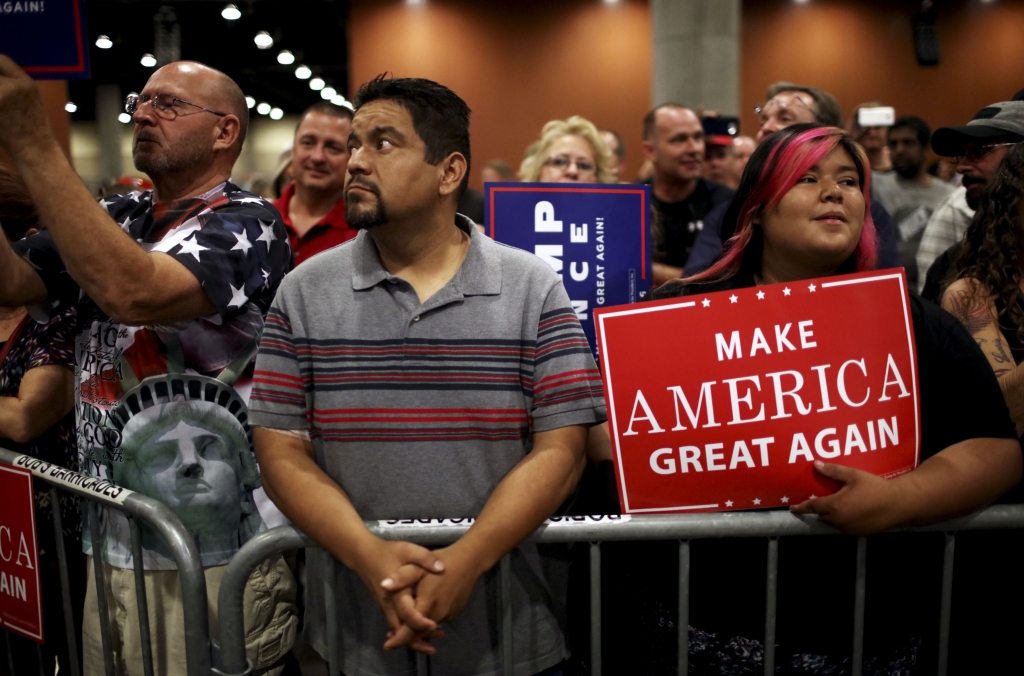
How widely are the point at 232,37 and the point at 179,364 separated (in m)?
15.7

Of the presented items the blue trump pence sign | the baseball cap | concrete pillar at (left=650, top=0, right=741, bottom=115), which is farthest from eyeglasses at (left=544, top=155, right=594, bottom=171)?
concrete pillar at (left=650, top=0, right=741, bottom=115)

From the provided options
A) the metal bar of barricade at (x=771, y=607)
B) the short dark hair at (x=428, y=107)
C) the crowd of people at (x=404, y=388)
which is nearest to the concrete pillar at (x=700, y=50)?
the crowd of people at (x=404, y=388)

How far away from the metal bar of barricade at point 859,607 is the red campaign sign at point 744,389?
0.15 m

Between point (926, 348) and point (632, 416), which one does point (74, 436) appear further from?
point (926, 348)

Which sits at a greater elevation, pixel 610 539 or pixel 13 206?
pixel 13 206

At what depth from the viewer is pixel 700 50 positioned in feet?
30.3

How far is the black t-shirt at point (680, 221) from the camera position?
400cm

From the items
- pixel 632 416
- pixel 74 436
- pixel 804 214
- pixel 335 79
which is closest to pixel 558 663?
pixel 632 416

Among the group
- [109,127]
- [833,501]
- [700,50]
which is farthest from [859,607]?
[109,127]

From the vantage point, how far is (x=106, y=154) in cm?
2038

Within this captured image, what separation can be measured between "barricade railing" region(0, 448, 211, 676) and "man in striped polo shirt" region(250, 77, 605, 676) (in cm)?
21

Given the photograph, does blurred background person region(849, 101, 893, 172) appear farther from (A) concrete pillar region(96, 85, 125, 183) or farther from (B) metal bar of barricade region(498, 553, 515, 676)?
(A) concrete pillar region(96, 85, 125, 183)

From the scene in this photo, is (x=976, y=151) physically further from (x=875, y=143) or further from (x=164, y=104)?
(x=875, y=143)

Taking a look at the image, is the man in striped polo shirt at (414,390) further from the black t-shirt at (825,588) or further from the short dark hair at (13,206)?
the short dark hair at (13,206)
